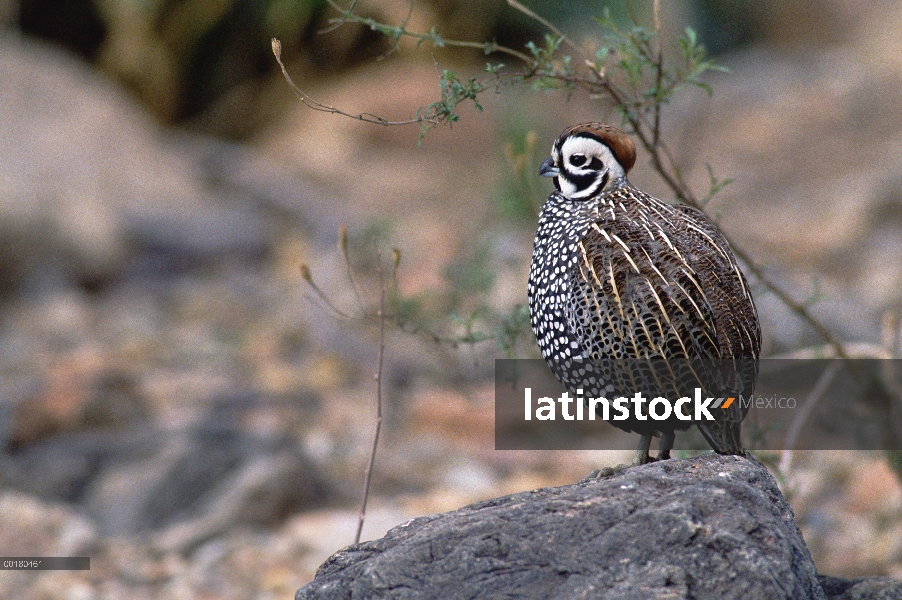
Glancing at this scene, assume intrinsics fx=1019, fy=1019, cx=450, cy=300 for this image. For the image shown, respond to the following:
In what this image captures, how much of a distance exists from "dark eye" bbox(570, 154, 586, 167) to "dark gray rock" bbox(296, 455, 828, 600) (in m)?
1.23

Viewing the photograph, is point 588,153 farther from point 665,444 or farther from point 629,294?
point 665,444

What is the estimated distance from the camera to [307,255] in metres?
13.6

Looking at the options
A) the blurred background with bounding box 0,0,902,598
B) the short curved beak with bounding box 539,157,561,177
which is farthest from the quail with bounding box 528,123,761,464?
the blurred background with bounding box 0,0,902,598

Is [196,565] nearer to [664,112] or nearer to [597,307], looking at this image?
[597,307]

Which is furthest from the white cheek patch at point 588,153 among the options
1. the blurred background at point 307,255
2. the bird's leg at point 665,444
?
the bird's leg at point 665,444

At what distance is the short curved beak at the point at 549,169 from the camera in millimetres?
3939

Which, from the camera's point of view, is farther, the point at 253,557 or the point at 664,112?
the point at 664,112

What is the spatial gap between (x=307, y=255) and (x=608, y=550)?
1083 centimetres

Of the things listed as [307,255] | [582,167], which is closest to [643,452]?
[582,167]

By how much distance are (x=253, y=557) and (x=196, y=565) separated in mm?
400

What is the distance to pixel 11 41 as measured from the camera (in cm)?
1483

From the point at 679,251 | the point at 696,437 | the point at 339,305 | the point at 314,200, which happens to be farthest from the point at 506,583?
the point at 314,200

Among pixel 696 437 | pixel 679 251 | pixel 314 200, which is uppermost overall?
pixel 314 200

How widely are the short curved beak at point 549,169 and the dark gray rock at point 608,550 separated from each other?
4.02 ft
